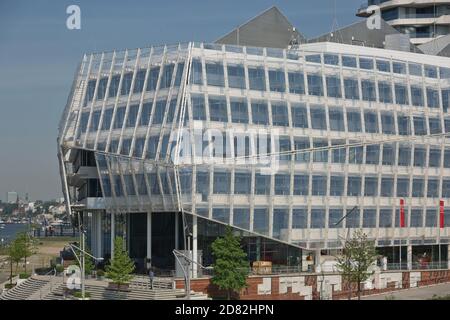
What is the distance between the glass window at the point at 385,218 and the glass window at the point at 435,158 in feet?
21.1

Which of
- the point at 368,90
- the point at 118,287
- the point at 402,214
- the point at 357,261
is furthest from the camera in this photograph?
the point at 402,214

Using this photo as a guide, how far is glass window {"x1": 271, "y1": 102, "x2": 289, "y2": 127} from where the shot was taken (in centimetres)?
8212

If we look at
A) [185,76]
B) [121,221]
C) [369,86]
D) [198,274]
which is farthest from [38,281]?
[369,86]

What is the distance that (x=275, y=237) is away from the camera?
82688mm

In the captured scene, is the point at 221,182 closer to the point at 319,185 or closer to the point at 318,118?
the point at 319,185

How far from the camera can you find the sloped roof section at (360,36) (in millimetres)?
93562

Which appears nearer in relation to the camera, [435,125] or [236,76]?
[236,76]

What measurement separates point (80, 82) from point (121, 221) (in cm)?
1260

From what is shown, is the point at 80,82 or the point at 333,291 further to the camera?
the point at 80,82

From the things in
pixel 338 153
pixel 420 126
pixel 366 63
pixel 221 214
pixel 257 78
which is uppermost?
pixel 366 63

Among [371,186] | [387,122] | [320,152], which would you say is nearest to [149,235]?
[320,152]

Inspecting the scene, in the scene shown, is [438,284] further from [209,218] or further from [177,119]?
[177,119]

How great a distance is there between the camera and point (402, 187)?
9144 centimetres

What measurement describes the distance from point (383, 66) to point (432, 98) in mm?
6376
